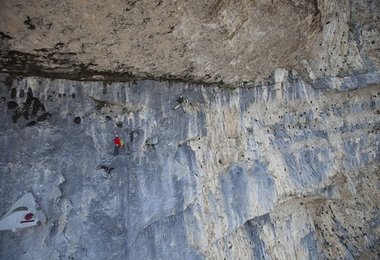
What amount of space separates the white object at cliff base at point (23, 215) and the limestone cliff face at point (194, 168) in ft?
0.58

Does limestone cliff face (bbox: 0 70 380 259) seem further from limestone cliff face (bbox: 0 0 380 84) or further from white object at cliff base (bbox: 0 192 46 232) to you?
limestone cliff face (bbox: 0 0 380 84)

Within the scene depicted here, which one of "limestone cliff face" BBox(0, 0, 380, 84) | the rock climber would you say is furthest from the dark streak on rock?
the rock climber

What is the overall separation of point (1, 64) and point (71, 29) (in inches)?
76.4

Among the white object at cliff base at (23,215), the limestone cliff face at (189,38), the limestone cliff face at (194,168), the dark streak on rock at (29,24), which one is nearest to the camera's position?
the dark streak on rock at (29,24)

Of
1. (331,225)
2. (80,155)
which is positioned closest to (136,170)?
(80,155)

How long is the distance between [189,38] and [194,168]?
12.3ft

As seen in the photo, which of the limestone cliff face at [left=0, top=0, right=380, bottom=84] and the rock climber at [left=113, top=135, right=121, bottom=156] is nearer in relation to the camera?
the limestone cliff face at [left=0, top=0, right=380, bottom=84]

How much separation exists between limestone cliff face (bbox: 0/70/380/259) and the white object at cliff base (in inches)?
6.9

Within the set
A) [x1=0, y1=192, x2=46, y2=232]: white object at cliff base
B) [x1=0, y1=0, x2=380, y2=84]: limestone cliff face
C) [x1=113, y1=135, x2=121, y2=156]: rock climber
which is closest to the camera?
[x1=0, y1=0, x2=380, y2=84]: limestone cliff face

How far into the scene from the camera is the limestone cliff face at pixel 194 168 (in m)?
7.25

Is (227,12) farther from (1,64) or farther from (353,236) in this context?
(353,236)

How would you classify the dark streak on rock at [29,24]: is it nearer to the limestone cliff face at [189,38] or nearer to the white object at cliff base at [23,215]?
the limestone cliff face at [189,38]

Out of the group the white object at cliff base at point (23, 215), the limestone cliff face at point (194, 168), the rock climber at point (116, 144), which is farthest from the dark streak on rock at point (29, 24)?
the white object at cliff base at point (23, 215)

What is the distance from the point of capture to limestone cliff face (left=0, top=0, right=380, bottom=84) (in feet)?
20.5
